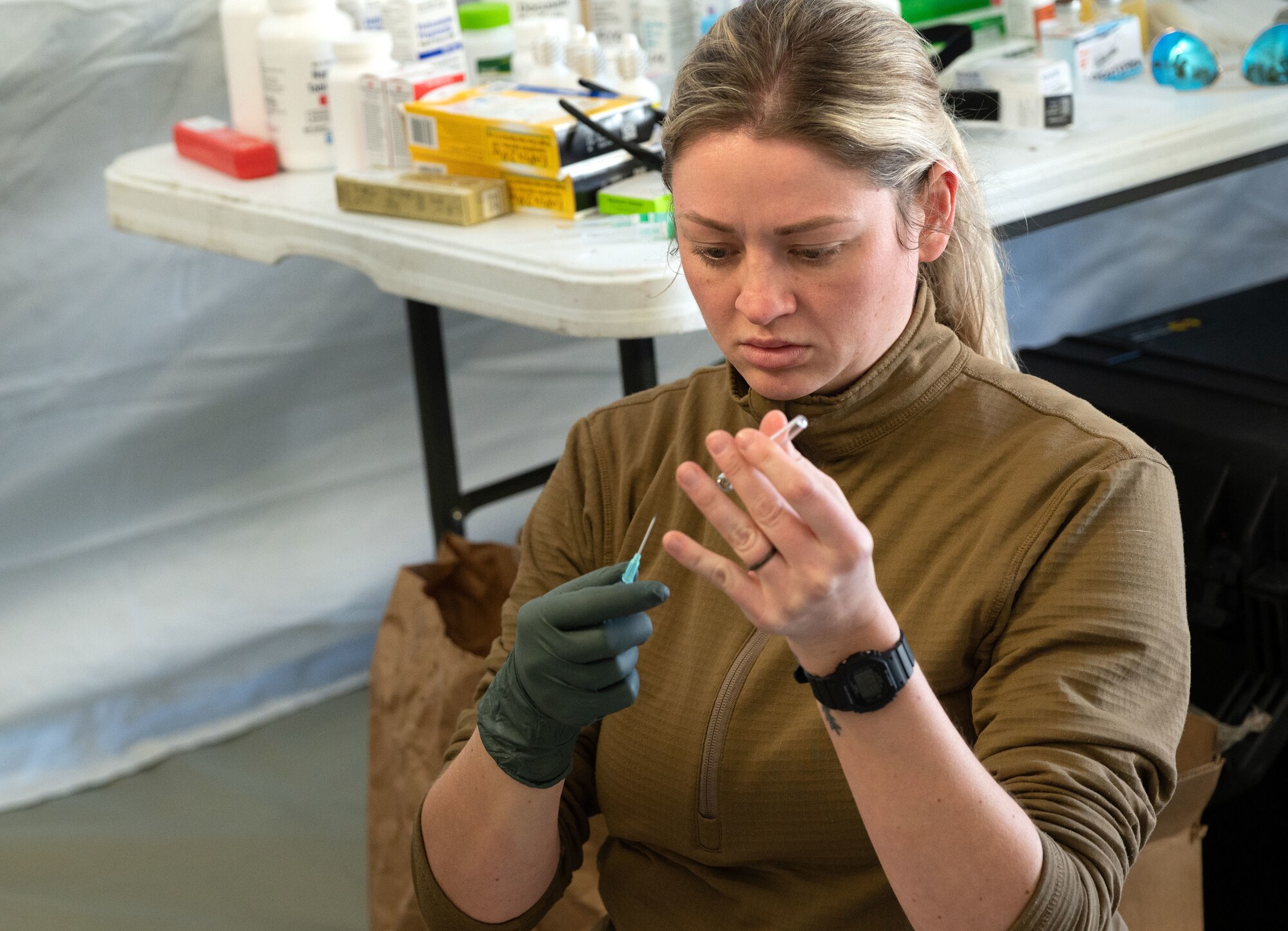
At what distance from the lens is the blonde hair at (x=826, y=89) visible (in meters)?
0.81

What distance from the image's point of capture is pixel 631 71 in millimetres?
1539

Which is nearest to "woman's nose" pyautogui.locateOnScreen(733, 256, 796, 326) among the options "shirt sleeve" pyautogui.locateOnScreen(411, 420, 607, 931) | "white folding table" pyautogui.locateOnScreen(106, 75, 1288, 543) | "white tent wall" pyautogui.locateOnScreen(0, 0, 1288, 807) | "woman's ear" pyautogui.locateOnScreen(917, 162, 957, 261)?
"woman's ear" pyautogui.locateOnScreen(917, 162, 957, 261)

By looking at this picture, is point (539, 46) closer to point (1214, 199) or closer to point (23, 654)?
point (23, 654)

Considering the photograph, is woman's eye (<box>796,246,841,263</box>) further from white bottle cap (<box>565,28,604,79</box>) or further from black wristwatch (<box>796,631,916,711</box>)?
white bottle cap (<box>565,28,604,79</box>)

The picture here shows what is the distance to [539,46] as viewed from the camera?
64.5 inches

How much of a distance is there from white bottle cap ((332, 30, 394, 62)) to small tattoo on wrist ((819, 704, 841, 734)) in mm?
1109

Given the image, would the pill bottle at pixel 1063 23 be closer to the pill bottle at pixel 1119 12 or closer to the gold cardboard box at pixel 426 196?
the pill bottle at pixel 1119 12

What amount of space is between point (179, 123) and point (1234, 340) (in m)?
1.33

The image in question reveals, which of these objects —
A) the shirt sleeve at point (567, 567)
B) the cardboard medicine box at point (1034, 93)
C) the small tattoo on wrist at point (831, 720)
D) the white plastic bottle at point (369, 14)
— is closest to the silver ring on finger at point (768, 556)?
the small tattoo on wrist at point (831, 720)

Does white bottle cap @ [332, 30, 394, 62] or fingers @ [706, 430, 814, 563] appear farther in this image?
white bottle cap @ [332, 30, 394, 62]

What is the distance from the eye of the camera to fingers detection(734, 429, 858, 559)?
2.05ft

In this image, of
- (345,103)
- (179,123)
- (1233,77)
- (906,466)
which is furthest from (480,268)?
(1233,77)

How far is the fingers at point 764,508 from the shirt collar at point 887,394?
25cm

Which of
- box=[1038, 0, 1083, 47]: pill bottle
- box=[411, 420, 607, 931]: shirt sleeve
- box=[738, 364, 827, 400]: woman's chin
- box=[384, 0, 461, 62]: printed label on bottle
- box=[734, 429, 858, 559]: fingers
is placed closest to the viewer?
box=[734, 429, 858, 559]: fingers
